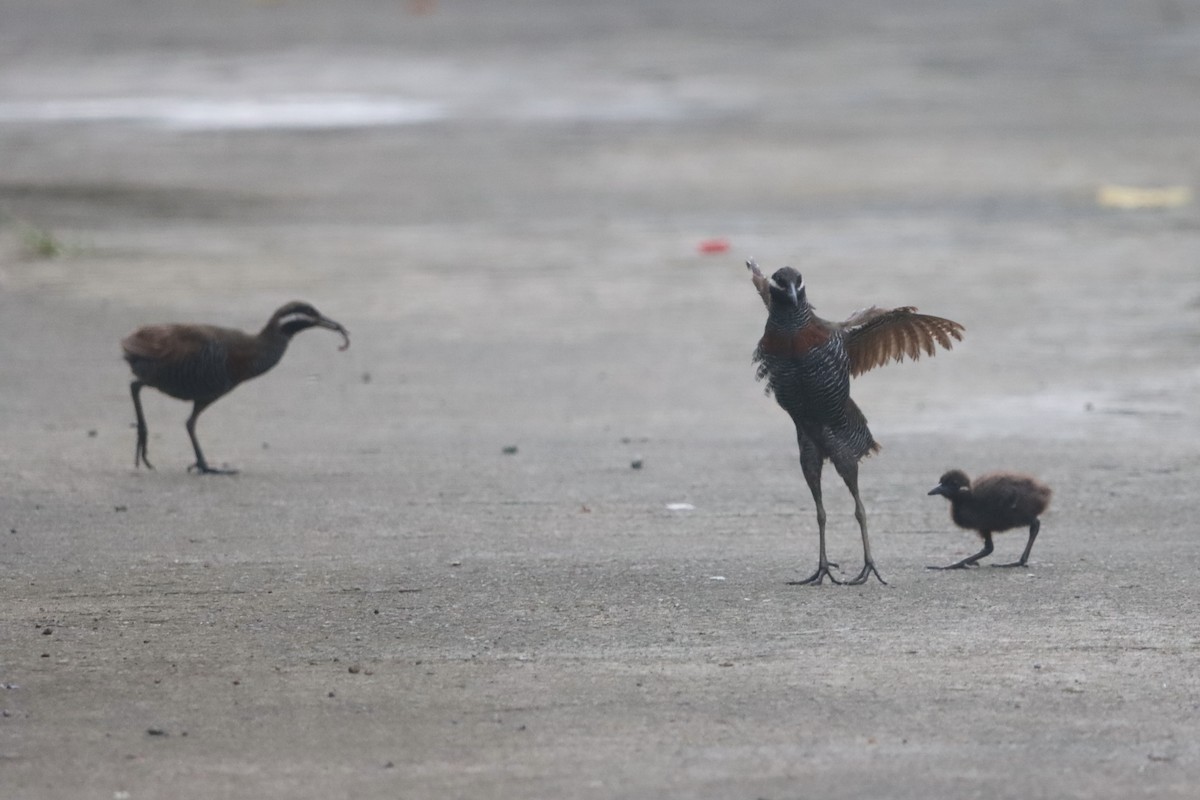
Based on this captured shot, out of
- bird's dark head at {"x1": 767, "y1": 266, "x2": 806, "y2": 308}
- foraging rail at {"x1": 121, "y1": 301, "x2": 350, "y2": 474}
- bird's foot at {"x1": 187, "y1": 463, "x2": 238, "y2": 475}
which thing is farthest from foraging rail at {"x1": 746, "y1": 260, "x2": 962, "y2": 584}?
foraging rail at {"x1": 121, "y1": 301, "x2": 350, "y2": 474}

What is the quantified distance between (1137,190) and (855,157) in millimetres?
4175

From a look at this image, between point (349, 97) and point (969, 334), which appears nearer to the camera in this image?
point (969, 334)

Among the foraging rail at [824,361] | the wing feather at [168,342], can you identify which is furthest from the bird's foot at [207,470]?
the foraging rail at [824,361]

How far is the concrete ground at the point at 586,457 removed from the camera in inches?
255

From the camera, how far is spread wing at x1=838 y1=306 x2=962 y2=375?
8.59 m

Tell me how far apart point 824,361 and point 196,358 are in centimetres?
453

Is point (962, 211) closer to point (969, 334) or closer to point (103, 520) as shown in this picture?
point (969, 334)

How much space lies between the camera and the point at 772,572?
28.6 feet

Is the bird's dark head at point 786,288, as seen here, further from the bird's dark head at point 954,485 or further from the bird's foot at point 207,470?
the bird's foot at point 207,470

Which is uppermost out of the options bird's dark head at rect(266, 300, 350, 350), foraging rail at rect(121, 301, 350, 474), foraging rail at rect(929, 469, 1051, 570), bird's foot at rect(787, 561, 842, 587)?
bird's dark head at rect(266, 300, 350, 350)

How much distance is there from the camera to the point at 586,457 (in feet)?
37.7

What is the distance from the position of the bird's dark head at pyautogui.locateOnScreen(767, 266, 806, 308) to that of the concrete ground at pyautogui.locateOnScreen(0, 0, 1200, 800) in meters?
1.29

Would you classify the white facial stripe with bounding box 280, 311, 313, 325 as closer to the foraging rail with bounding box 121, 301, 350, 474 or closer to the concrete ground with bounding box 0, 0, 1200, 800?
the foraging rail with bounding box 121, 301, 350, 474

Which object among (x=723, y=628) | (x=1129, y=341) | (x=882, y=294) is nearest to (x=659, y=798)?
(x=723, y=628)
